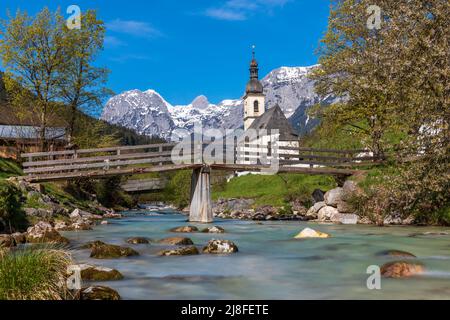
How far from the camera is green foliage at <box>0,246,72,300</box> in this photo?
26.2 feet

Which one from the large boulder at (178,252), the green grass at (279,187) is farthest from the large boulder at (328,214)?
the large boulder at (178,252)

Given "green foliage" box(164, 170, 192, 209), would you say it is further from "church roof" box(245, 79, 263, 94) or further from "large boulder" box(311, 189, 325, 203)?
"church roof" box(245, 79, 263, 94)

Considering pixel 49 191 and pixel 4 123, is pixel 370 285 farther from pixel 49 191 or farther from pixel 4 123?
pixel 4 123

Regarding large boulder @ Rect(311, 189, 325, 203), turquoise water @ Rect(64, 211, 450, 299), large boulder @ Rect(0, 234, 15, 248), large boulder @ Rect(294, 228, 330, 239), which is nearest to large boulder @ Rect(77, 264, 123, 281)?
turquoise water @ Rect(64, 211, 450, 299)

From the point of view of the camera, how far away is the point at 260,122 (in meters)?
118

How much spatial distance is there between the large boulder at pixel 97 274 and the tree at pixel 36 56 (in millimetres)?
29069

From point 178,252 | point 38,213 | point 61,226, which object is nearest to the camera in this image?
point 178,252

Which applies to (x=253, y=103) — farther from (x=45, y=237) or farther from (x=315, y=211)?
(x=45, y=237)

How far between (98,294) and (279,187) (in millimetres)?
43469

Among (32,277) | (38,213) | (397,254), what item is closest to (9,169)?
(38,213)

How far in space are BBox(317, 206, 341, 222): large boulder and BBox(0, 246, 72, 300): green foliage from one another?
77.9 ft

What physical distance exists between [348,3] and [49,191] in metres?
25.3
